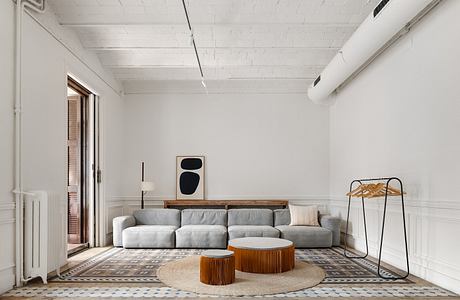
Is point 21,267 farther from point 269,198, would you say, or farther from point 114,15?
point 269,198

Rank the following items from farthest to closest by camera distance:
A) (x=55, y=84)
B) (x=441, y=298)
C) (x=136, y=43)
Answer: (x=136, y=43) → (x=55, y=84) → (x=441, y=298)

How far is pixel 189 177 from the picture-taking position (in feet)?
32.3

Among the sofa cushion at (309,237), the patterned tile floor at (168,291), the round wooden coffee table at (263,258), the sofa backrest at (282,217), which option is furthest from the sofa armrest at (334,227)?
the patterned tile floor at (168,291)

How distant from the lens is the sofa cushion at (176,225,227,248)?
26.9 feet

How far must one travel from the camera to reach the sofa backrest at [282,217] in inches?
354

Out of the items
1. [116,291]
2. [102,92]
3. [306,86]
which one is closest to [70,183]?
[102,92]

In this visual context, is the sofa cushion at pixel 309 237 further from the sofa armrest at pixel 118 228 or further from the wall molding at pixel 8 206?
the wall molding at pixel 8 206

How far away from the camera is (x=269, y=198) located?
32.4ft

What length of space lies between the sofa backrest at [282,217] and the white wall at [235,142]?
32.0 inches

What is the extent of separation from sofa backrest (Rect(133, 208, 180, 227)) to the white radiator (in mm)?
3723

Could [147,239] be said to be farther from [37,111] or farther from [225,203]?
[37,111]

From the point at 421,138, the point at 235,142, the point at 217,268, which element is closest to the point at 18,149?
the point at 217,268

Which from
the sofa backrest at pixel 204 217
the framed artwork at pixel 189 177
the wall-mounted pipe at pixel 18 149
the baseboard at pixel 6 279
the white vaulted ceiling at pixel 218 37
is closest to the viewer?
the baseboard at pixel 6 279

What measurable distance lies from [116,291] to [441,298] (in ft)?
10.9
